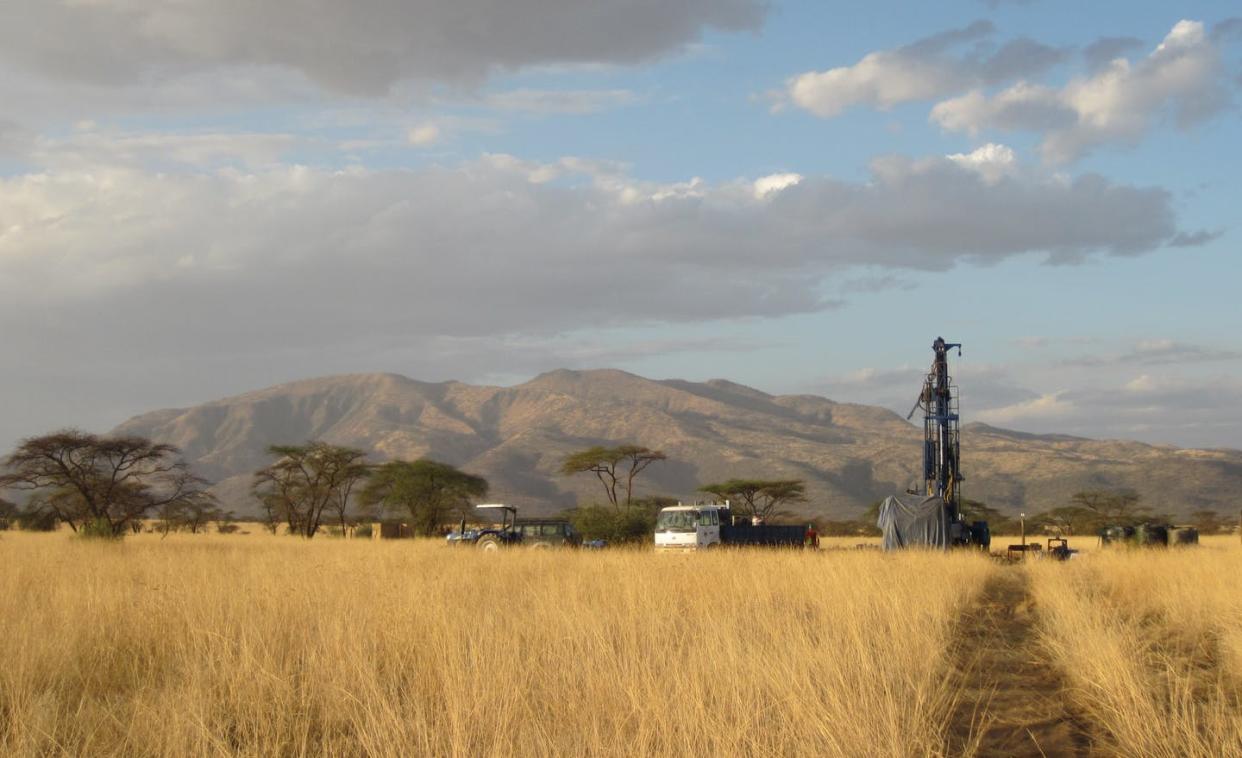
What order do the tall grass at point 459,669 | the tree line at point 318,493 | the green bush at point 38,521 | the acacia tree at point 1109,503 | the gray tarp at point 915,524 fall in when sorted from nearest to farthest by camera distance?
the tall grass at point 459,669 < the gray tarp at point 915,524 < the tree line at point 318,493 < the green bush at point 38,521 < the acacia tree at point 1109,503

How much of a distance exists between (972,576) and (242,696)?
17569 millimetres

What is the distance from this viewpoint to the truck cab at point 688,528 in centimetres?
3075

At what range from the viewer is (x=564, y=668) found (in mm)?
8445

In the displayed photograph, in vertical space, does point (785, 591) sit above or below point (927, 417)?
below

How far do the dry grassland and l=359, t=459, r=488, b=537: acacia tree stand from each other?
4093 centimetres

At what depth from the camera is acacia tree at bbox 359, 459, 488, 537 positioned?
59.1 m

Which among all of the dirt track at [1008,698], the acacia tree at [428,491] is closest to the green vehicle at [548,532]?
the dirt track at [1008,698]

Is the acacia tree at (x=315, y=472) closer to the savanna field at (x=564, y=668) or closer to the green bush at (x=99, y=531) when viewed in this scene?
the green bush at (x=99, y=531)

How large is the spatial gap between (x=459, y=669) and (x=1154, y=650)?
Answer: 8612mm

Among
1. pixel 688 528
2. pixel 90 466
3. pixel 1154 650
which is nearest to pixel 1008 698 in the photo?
pixel 1154 650

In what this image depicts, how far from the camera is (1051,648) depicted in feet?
38.3

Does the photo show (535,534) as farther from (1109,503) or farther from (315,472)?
(1109,503)

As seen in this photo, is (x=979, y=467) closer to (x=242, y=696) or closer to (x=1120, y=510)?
(x=1120, y=510)

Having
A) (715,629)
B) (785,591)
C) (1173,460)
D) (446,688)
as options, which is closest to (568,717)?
(446,688)
